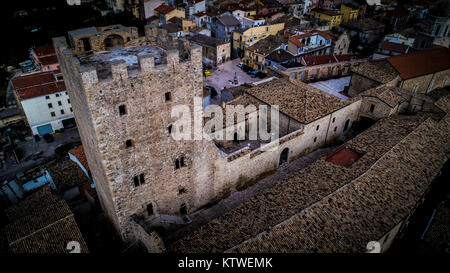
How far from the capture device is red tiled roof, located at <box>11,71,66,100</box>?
3819 cm

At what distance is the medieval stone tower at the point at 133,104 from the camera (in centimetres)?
1514

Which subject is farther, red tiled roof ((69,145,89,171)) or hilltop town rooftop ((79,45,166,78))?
red tiled roof ((69,145,89,171))

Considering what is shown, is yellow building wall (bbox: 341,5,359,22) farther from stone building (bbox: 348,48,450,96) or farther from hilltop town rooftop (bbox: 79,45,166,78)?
hilltop town rooftop (bbox: 79,45,166,78)

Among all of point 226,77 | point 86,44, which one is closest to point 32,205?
point 86,44

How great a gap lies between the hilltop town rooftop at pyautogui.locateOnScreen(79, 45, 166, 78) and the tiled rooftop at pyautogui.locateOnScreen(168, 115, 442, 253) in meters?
10.6

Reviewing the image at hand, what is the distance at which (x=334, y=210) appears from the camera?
60.1ft

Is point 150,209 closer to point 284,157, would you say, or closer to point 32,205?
point 32,205

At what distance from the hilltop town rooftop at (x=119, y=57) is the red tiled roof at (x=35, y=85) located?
26.4 m

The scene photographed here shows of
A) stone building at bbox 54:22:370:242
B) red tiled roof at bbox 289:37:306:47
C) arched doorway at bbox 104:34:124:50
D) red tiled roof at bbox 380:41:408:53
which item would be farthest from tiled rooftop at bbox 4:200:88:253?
red tiled roof at bbox 380:41:408:53

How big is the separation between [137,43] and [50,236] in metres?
13.5

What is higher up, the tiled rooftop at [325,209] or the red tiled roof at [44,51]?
the tiled rooftop at [325,209]

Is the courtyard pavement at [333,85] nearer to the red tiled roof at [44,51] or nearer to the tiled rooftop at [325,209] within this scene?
the tiled rooftop at [325,209]

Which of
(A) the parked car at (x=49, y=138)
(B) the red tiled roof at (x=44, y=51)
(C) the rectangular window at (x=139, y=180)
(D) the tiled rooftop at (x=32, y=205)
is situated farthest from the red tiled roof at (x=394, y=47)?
(B) the red tiled roof at (x=44, y=51)
